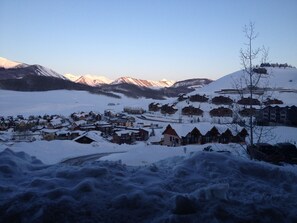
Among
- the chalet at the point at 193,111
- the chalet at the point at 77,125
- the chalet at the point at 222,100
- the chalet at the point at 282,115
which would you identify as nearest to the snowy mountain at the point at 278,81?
the chalet at the point at 222,100

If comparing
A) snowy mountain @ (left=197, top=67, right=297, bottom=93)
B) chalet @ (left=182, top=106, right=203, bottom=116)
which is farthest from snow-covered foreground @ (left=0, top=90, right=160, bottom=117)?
chalet @ (left=182, top=106, right=203, bottom=116)

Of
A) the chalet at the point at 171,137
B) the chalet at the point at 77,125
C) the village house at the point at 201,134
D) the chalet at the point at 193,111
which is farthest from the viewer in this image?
the chalet at the point at 193,111

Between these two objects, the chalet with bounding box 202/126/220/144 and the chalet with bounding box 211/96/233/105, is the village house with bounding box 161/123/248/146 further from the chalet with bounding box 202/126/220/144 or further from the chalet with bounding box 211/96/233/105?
the chalet with bounding box 211/96/233/105

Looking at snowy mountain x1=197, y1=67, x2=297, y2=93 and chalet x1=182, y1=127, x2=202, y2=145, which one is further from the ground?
snowy mountain x1=197, y1=67, x2=297, y2=93

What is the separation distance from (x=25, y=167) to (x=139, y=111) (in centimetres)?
7588

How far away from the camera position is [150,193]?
10.0 ft

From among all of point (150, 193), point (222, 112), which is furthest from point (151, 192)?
point (222, 112)

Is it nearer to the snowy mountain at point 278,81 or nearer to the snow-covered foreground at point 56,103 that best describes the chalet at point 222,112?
the snow-covered foreground at point 56,103

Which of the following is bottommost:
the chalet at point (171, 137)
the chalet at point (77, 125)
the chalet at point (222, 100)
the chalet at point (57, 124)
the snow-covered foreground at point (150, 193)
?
the chalet at point (57, 124)

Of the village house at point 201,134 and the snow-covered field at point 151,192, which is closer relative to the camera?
the snow-covered field at point 151,192

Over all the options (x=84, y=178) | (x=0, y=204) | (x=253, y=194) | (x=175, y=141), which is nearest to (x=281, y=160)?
(x=253, y=194)

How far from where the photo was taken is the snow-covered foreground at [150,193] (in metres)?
2.61

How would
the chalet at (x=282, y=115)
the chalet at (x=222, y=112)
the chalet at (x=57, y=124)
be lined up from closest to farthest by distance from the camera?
the chalet at (x=282, y=115) < the chalet at (x=57, y=124) < the chalet at (x=222, y=112)

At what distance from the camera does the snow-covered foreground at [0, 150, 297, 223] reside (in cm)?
261
